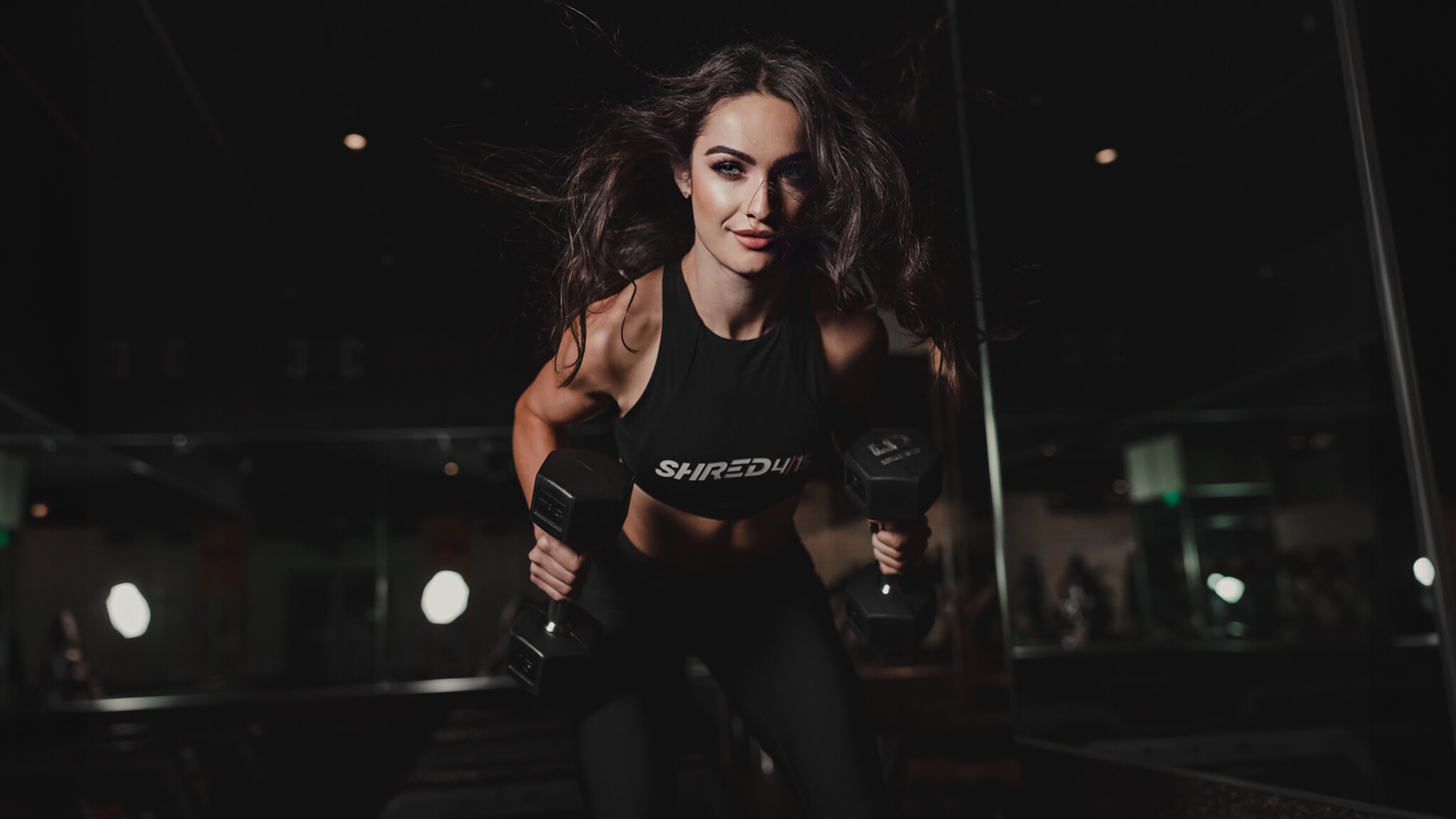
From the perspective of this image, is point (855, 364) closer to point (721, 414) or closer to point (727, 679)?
point (721, 414)

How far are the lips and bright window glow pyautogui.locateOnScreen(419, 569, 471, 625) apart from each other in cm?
238

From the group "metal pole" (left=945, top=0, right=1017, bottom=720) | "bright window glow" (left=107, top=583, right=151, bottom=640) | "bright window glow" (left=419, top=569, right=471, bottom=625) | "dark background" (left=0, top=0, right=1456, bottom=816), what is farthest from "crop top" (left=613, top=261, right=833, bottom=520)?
"bright window glow" (left=107, top=583, right=151, bottom=640)

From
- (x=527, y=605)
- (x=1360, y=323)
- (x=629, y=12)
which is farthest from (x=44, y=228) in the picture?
(x=1360, y=323)

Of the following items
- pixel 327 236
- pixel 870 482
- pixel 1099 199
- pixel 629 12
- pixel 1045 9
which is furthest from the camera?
pixel 1099 199

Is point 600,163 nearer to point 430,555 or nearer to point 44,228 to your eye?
point 430,555

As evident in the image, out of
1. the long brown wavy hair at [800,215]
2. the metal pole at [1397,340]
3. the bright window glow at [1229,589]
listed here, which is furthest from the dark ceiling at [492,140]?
the bright window glow at [1229,589]

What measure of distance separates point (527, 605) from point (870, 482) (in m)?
0.48

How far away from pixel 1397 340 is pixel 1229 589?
3.08 metres

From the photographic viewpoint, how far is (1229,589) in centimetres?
451

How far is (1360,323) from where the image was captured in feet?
11.6

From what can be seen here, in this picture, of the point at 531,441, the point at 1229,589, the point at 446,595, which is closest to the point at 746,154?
the point at 531,441

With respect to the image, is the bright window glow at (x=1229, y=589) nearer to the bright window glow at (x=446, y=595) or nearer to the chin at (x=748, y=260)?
the bright window glow at (x=446, y=595)

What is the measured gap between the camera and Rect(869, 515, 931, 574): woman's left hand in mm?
1305

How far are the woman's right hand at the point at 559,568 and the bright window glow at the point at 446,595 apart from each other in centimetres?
224
